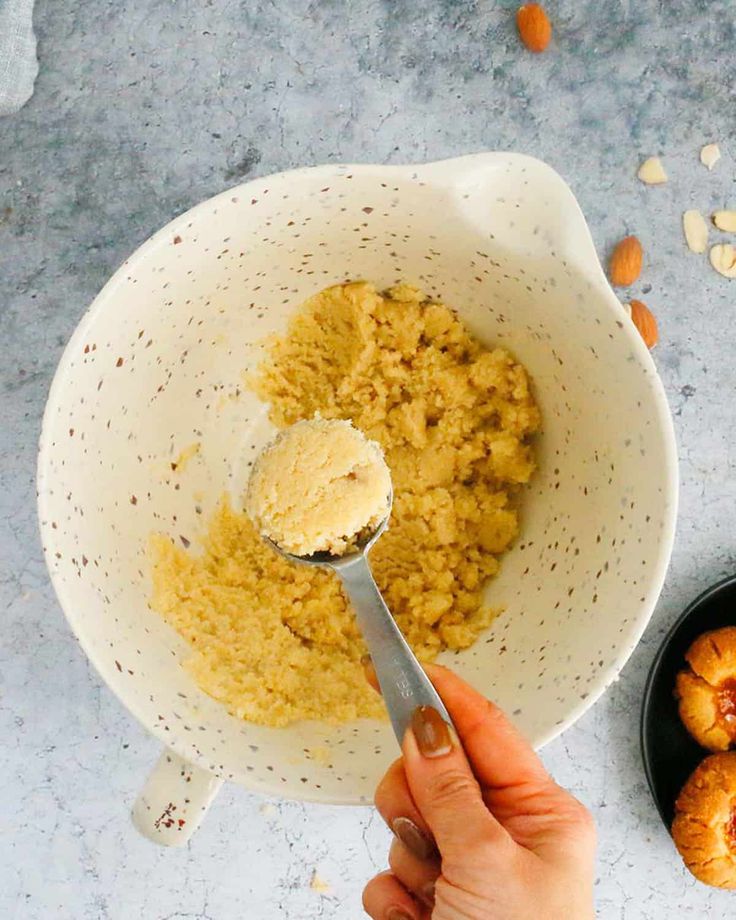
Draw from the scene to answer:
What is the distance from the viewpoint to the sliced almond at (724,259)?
1151 mm

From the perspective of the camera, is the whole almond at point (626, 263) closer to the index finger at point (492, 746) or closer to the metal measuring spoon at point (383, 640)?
the metal measuring spoon at point (383, 640)

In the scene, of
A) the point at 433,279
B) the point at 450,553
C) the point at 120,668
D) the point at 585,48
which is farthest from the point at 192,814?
the point at 585,48

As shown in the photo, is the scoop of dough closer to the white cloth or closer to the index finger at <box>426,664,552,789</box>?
the index finger at <box>426,664,552,789</box>

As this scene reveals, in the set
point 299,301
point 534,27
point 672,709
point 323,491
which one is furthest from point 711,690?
point 534,27

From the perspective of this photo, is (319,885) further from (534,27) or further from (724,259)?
(534,27)

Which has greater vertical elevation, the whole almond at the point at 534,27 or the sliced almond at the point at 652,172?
the whole almond at the point at 534,27

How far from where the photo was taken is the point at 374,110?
114cm

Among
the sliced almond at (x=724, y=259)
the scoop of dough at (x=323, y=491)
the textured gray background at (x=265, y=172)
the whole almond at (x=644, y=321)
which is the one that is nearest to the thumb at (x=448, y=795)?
the scoop of dough at (x=323, y=491)

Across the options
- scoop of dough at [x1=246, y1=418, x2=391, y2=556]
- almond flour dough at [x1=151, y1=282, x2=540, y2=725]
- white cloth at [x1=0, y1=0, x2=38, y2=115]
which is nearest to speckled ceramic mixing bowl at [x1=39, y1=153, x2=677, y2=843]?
almond flour dough at [x1=151, y1=282, x2=540, y2=725]

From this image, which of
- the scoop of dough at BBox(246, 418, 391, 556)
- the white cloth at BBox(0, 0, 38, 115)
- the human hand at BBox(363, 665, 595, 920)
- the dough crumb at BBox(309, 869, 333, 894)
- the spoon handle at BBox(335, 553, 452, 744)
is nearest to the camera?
the human hand at BBox(363, 665, 595, 920)

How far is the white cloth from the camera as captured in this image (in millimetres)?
1078

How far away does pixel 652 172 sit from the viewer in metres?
1.15

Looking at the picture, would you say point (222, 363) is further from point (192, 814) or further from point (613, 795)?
point (613, 795)

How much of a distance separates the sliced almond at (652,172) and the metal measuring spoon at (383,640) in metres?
0.51
